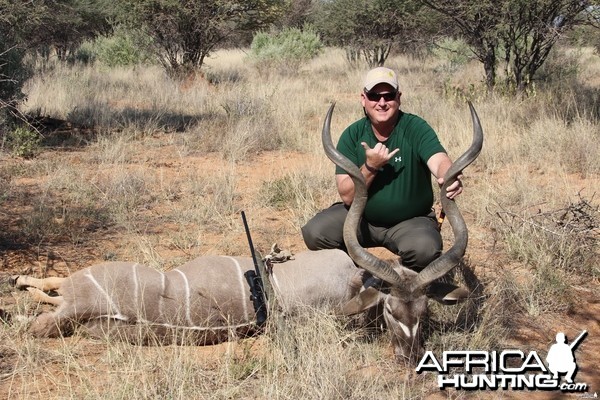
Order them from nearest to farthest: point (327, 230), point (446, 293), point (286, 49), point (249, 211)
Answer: point (446, 293) → point (327, 230) → point (249, 211) → point (286, 49)

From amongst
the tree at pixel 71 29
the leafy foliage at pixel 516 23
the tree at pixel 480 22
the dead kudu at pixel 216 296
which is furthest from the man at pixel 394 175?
the tree at pixel 71 29

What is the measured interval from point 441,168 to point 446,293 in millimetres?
761

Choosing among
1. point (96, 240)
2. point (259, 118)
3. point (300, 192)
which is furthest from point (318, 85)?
point (96, 240)

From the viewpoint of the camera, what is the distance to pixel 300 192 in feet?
21.0

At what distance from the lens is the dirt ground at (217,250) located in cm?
390

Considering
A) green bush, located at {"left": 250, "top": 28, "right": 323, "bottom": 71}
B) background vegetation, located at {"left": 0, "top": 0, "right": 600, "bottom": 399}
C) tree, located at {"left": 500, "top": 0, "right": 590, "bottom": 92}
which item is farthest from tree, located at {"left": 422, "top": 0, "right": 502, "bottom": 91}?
green bush, located at {"left": 250, "top": 28, "right": 323, "bottom": 71}

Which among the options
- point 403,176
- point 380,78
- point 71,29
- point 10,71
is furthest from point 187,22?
point 403,176

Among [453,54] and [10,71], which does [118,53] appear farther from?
[10,71]

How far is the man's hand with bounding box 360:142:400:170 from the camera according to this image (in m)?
3.72

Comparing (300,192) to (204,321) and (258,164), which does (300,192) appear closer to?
(258,164)

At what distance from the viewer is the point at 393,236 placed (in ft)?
13.5

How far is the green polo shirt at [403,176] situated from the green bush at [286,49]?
47.4 feet

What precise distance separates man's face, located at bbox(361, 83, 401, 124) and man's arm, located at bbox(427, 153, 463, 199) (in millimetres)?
382

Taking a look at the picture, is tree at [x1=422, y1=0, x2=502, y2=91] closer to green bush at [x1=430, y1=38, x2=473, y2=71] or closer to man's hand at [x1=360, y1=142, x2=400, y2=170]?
green bush at [x1=430, y1=38, x2=473, y2=71]
